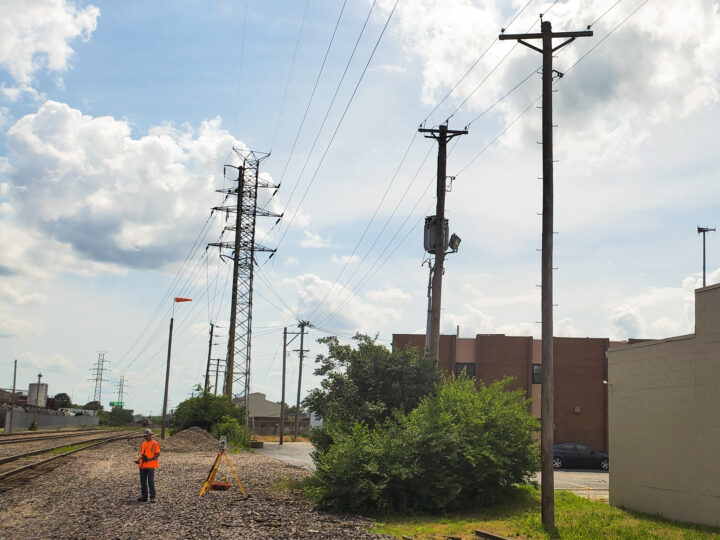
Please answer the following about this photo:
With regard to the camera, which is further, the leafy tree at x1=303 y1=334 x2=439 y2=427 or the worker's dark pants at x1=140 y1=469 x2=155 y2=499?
the leafy tree at x1=303 y1=334 x2=439 y2=427

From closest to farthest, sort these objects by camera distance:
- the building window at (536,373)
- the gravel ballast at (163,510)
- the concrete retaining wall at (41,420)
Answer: the gravel ballast at (163,510) → the building window at (536,373) → the concrete retaining wall at (41,420)

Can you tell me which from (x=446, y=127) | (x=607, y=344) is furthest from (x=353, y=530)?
(x=607, y=344)

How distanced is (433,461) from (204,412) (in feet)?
106

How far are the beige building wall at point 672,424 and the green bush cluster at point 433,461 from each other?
227 centimetres

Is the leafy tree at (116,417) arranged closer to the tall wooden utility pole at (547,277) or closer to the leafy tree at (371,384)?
the leafy tree at (371,384)

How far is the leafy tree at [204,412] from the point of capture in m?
46.8

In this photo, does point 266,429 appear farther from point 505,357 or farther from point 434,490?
point 434,490

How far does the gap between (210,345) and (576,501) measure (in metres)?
62.9

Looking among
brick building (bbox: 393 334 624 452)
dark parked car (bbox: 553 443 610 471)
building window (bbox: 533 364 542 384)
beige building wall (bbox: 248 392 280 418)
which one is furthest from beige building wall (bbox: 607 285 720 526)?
beige building wall (bbox: 248 392 280 418)

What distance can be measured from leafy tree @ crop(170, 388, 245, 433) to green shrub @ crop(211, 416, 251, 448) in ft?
5.36

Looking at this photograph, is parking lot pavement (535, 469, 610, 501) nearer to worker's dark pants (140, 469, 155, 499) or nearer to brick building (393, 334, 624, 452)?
worker's dark pants (140, 469, 155, 499)

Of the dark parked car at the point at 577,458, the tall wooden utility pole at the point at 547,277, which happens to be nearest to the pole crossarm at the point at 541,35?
the tall wooden utility pole at the point at 547,277

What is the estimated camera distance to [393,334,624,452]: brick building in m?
47.5

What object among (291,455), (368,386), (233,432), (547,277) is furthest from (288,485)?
(233,432)
